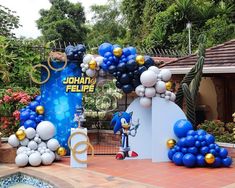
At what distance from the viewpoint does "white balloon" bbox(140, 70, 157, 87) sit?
867 centimetres

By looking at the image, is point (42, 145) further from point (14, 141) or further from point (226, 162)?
point (226, 162)

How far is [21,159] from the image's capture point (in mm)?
8352

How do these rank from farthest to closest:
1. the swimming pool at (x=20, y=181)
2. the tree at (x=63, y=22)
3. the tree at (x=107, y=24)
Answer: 1. the tree at (x=107, y=24)
2. the tree at (x=63, y=22)
3. the swimming pool at (x=20, y=181)

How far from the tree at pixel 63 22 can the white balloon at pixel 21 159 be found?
21864mm

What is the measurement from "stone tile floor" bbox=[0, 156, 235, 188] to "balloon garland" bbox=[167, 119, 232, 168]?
0.17 metres

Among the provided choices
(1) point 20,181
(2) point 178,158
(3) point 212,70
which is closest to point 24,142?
(1) point 20,181

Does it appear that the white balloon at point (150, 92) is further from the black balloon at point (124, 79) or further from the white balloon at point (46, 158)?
the white balloon at point (46, 158)

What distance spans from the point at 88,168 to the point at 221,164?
303cm

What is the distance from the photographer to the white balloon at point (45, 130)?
8688mm

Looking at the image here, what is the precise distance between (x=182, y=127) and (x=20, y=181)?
12.8 feet

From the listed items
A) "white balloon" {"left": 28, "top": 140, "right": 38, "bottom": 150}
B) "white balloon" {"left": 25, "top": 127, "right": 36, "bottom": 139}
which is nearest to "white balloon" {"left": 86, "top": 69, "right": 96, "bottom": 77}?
"white balloon" {"left": 25, "top": 127, "right": 36, "bottom": 139}

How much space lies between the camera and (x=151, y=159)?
9.16m

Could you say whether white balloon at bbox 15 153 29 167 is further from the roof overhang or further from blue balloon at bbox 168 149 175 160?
the roof overhang

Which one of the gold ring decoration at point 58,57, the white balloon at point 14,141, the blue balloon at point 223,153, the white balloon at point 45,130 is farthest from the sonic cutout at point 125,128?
the white balloon at point 14,141
